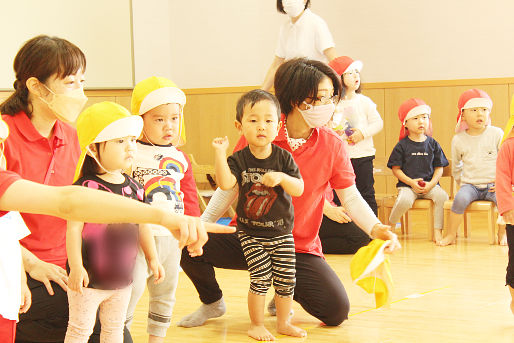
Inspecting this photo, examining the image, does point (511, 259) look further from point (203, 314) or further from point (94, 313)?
point (94, 313)

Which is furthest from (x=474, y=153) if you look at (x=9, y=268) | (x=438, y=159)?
(x=9, y=268)

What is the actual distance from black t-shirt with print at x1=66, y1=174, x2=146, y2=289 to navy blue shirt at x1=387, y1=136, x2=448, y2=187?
437 cm

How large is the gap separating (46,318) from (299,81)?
1.61 meters

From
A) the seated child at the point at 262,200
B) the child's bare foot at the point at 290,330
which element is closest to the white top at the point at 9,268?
the seated child at the point at 262,200

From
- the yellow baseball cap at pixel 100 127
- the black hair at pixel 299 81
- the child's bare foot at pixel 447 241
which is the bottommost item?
the child's bare foot at pixel 447 241

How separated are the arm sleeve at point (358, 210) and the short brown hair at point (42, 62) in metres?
1.40

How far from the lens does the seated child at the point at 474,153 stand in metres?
6.35

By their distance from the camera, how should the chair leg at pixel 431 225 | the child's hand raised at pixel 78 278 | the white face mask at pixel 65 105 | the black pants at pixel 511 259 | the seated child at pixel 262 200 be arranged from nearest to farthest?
the child's hand raised at pixel 78 278
the white face mask at pixel 65 105
the seated child at pixel 262 200
the black pants at pixel 511 259
the chair leg at pixel 431 225

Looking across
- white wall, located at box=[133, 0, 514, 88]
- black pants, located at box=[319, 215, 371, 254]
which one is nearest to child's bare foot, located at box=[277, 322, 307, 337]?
black pants, located at box=[319, 215, 371, 254]

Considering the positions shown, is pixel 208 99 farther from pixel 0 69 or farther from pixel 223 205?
pixel 223 205

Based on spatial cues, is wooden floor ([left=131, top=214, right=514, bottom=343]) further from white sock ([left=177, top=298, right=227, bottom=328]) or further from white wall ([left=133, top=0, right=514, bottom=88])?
white wall ([left=133, top=0, right=514, bottom=88])

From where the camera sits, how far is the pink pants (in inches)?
103

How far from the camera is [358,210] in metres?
3.51

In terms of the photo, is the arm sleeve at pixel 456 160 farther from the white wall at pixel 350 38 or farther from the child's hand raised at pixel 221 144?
the child's hand raised at pixel 221 144
